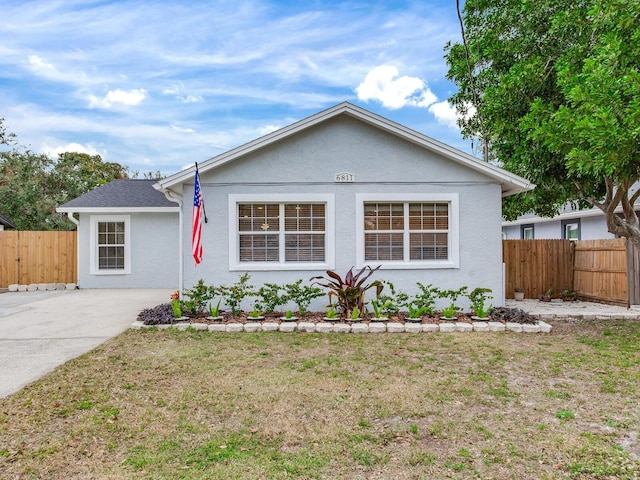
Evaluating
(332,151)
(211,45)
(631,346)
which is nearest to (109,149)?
(211,45)

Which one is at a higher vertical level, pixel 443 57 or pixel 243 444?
pixel 443 57

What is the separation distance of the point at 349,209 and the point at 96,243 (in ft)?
30.9

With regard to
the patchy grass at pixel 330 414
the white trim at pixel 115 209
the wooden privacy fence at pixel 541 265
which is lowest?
the patchy grass at pixel 330 414

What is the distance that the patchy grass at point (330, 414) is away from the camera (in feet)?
9.86

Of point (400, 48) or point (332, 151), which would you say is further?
point (400, 48)

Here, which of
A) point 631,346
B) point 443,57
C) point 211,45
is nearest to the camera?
point 631,346

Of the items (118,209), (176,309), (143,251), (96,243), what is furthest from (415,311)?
(96,243)

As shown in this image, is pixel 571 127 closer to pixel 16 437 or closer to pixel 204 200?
pixel 204 200

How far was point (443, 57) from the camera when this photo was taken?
1237cm

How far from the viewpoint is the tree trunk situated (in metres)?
9.31

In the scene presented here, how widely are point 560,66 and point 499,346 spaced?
5919 millimetres

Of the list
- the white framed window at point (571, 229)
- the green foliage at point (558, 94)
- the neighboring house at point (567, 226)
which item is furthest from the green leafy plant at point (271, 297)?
the white framed window at point (571, 229)

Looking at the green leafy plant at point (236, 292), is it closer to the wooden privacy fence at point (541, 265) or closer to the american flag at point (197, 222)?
the american flag at point (197, 222)

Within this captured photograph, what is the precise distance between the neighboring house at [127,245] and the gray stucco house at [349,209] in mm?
5242
